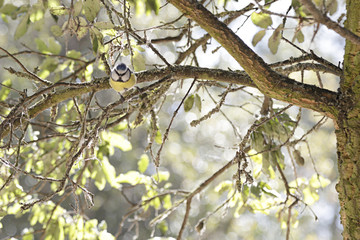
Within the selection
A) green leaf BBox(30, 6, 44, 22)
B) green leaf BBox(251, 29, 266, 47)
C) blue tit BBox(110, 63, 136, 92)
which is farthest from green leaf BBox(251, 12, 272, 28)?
green leaf BBox(30, 6, 44, 22)

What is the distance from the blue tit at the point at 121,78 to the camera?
652 mm

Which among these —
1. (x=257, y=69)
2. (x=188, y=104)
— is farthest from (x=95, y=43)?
(x=188, y=104)

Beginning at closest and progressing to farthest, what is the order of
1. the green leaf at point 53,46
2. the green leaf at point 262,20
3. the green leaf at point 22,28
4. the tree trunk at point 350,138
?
1. the tree trunk at point 350,138
2. the green leaf at point 262,20
3. the green leaf at point 22,28
4. the green leaf at point 53,46

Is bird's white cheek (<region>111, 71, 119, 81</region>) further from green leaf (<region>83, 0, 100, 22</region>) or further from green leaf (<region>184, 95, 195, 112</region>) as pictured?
green leaf (<region>184, 95, 195, 112</region>)

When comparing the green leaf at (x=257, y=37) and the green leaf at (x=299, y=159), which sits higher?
the green leaf at (x=257, y=37)

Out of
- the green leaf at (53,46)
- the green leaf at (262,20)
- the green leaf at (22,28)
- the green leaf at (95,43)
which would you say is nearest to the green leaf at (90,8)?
the green leaf at (95,43)

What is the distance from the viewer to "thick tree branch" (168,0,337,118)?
625 mm

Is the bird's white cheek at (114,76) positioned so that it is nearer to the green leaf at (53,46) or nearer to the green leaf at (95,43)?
the green leaf at (95,43)

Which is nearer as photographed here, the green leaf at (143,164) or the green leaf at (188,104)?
the green leaf at (188,104)

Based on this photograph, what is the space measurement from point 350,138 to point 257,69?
0.54 feet

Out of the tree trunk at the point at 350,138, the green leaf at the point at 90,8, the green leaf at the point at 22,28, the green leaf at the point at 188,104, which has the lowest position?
the tree trunk at the point at 350,138

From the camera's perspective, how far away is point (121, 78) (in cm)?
66

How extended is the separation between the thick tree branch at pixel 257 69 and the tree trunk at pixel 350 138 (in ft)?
0.08

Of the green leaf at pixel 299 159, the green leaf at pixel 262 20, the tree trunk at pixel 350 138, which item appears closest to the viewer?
the tree trunk at pixel 350 138
